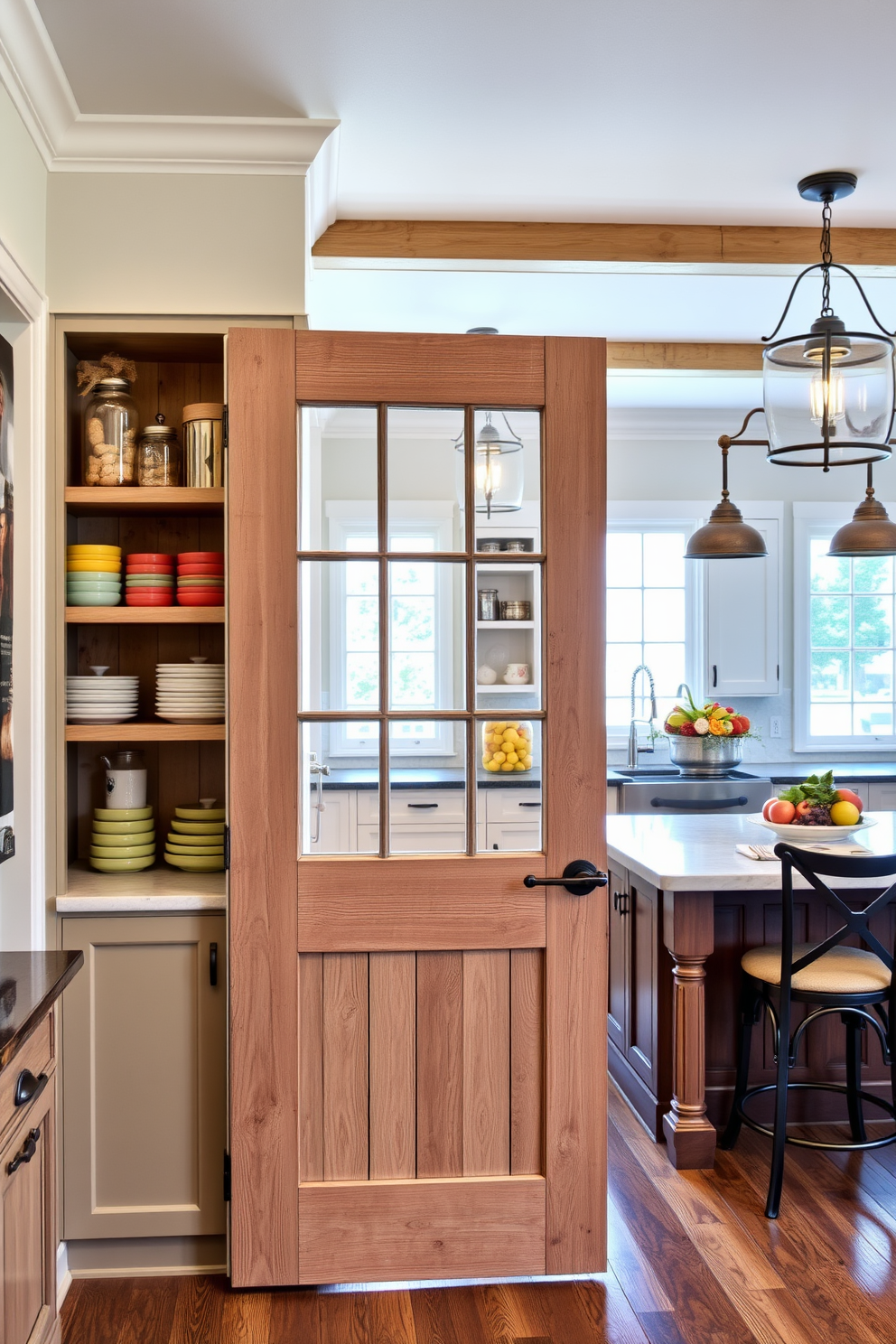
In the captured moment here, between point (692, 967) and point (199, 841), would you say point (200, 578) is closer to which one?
point (199, 841)

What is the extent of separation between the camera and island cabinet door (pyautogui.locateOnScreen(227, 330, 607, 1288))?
2.35 meters

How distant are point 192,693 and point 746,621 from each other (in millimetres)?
3754

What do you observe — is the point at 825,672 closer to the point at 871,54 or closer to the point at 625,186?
the point at 625,186

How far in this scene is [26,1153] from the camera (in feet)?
5.39

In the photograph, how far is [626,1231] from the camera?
2.64m

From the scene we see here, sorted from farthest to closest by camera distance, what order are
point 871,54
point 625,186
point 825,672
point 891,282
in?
point 825,672
point 891,282
point 625,186
point 871,54

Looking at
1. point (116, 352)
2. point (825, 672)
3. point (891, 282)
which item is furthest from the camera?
point (825, 672)

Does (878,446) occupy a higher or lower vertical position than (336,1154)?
higher

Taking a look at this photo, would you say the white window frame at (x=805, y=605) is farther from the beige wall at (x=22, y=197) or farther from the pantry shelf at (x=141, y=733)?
the beige wall at (x=22, y=197)

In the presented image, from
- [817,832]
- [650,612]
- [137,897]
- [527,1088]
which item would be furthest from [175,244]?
[650,612]

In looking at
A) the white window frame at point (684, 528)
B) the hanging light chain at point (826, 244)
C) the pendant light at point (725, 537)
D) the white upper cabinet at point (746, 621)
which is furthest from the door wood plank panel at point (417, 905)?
the white upper cabinet at point (746, 621)

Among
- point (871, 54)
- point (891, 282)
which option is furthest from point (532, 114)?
point (891, 282)

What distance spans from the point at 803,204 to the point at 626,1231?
115 inches

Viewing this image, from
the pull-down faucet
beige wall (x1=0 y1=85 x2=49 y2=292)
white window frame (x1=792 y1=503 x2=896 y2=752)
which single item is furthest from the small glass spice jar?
white window frame (x1=792 y1=503 x2=896 y2=752)
